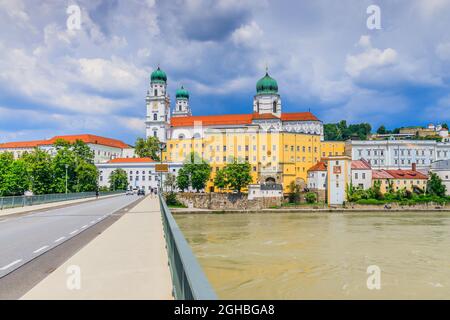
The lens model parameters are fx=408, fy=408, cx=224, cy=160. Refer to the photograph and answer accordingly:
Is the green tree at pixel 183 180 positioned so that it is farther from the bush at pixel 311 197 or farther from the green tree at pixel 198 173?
the bush at pixel 311 197

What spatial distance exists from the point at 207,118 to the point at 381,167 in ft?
188

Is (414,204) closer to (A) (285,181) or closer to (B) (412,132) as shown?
(A) (285,181)

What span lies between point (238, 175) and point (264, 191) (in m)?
6.62

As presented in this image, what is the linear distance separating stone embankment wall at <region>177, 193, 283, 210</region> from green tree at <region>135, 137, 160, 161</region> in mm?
38925

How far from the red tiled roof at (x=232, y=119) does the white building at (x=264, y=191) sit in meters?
41.2

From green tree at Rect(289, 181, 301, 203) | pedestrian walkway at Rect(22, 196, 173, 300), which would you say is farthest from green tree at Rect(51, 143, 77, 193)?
pedestrian walkway at Rect(22, 196, 173, 300)

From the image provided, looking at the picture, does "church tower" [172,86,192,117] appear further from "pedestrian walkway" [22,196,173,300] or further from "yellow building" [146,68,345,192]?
"pedestrian walkway" [22,196,173,300]

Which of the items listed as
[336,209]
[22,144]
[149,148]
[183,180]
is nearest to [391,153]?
[336,209]

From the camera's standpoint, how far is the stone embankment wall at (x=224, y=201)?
279ft

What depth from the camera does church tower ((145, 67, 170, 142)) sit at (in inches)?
5113

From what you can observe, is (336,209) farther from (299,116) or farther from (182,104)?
(182,104)

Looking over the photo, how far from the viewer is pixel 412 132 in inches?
7072

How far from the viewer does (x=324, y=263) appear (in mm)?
27219
